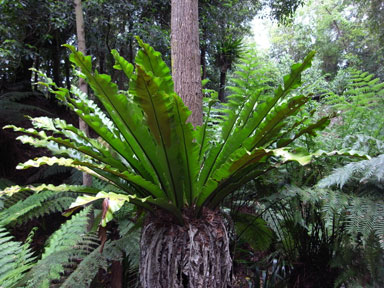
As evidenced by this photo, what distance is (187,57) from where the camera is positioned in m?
1.49

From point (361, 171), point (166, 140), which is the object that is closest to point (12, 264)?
point (166, 140)

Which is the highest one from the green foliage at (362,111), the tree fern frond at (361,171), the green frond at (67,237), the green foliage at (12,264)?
the green foliage at (362,111)

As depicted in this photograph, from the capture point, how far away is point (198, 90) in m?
1.49

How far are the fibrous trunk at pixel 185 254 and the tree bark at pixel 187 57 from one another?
25.0 inches

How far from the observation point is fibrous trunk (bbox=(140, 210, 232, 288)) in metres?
0.96

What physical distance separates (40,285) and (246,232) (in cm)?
114

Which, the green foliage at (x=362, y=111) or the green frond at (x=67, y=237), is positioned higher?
the green foliage at (x=362, y=111)

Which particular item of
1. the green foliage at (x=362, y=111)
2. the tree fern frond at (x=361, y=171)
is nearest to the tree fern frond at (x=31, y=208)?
the tree fern frond at (x=361, y=171)

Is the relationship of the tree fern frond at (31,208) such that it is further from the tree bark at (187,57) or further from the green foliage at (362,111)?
the green foliage at (362,111)

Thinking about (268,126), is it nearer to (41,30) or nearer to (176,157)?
(176,157)

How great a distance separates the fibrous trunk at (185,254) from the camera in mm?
955

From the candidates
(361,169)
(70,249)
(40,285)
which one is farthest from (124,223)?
(361,169)

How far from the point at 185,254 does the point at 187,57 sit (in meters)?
1.09

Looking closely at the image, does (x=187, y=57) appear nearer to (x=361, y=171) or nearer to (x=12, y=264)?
(x=361, y=171)
